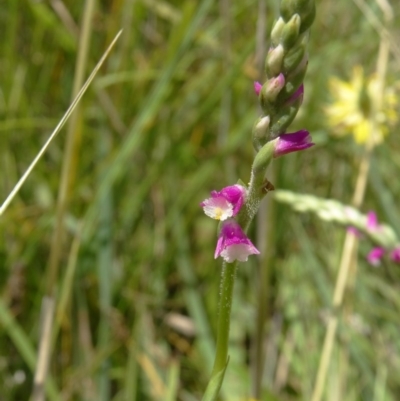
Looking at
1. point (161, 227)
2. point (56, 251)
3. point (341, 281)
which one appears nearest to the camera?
point (56, 251)

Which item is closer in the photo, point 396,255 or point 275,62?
point 275,62

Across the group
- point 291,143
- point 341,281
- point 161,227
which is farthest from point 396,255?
point 161,227

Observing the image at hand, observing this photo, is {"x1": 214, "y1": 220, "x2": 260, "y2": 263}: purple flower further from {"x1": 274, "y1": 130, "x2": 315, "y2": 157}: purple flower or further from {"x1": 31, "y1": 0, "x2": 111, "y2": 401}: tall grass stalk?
{"x1": 31, "y1": 0, "x2": 111, "y2": 401}: tall grass stalk

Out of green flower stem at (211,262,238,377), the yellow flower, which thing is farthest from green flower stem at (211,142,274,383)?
the yellow flower

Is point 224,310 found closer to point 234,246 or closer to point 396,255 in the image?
point 234,246

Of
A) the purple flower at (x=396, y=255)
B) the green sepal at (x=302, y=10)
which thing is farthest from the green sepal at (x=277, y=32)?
the purple flower at (x=396, y=255)

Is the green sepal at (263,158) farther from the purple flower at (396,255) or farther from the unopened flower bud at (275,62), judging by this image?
the purple flower at (396,255)
